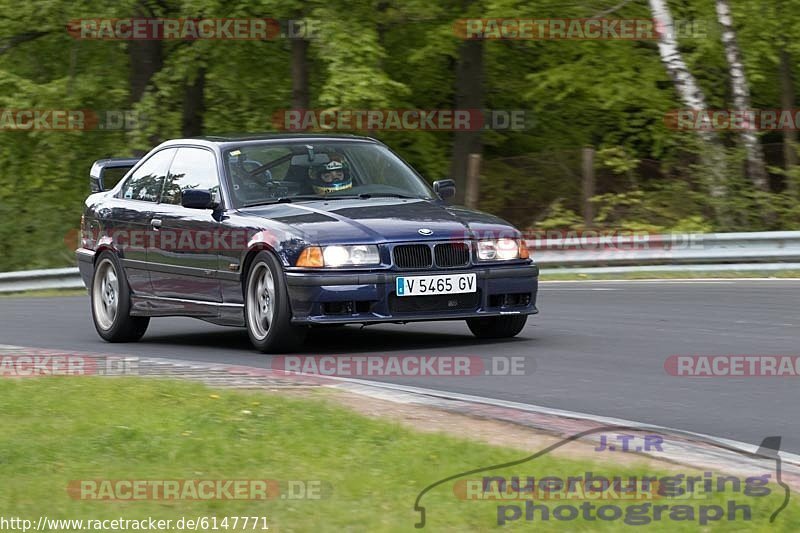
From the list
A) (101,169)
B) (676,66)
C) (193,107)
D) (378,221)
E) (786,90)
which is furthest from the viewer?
(193,107)

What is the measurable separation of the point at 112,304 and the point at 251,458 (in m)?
6.65

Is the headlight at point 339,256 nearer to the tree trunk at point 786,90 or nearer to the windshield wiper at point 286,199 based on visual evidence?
the windshield wiper at point 286,199

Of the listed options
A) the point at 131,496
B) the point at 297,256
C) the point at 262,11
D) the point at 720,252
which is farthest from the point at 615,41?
the point at 131,496

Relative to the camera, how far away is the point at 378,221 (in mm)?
10789

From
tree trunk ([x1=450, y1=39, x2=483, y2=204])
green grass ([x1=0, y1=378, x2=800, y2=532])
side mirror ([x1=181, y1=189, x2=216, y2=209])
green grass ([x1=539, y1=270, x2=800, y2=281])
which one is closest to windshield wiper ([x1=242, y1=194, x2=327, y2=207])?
side mirror ([x1=181, y1=189, x2=216, y2=209])

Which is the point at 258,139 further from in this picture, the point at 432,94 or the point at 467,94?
the point at 432,94

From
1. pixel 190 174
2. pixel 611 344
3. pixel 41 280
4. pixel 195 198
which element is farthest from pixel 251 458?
pixel 41 280

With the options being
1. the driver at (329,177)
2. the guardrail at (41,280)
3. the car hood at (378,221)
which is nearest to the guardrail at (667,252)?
the guardrail at (41,280)

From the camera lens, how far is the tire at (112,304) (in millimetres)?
12781

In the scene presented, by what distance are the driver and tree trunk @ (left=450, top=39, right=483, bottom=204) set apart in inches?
586

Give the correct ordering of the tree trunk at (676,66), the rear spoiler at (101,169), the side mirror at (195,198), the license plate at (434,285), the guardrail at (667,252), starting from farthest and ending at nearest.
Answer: the tree trunk at (676,66)
the guardrail at (667,252)
the rear spoiler at (101,169)
the side mirror at (195,198)
the license plate at (434,285)

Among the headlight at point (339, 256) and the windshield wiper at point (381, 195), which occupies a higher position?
the windshield wiper at point (381, 195)

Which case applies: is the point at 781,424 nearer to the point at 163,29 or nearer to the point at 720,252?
the point at 720,252

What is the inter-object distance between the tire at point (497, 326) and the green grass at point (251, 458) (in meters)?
3.32
